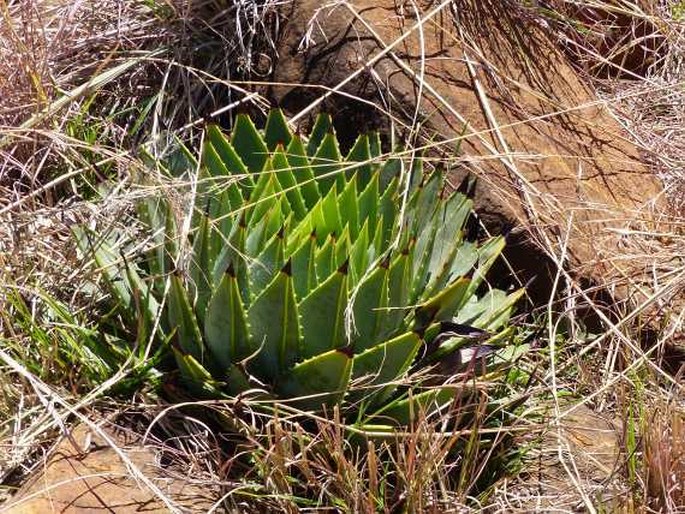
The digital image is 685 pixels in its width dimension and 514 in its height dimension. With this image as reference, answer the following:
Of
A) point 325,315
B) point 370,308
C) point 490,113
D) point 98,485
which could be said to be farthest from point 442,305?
point 490,113

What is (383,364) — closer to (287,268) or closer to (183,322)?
(287,268)

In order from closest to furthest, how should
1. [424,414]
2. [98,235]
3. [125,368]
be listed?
1. [424,414]
2. [125,368]
3. [98,235]

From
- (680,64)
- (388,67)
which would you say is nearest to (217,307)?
(388,67)

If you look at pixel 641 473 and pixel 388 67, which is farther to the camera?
pixel 388 67

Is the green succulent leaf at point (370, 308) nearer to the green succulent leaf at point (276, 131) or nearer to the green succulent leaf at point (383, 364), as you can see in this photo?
the green succulent leaf at point (383, 364)

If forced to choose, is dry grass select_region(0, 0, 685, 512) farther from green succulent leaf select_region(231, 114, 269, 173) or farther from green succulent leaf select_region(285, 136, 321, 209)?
green succulent leaf select_region(285, 136, 321, 209)

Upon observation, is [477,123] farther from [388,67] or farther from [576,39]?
[576,39]

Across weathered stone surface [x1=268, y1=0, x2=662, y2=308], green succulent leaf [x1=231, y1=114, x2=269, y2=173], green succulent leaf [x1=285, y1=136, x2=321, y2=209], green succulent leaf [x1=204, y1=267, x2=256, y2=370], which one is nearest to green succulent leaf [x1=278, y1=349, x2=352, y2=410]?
green succulent leaf [x1=204, y1=267, x2=256, y2=370]
